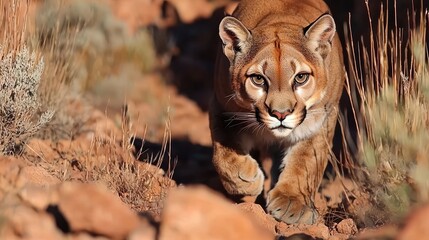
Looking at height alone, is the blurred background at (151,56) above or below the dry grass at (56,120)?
below

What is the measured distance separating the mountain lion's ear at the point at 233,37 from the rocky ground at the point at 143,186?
2.13 ft

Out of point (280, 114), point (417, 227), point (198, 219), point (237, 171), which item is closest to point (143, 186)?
point (237, 171)

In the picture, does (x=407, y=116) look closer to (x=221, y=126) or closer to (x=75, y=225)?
(x=221, y=126)

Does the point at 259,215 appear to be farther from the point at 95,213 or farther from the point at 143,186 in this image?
the point at 95,213

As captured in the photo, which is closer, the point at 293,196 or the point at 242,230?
the point at 242,230

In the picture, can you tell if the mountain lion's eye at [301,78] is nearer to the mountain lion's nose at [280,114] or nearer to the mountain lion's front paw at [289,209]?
the mountain lion's nose at [280,114]

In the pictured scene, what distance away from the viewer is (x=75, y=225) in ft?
15.5

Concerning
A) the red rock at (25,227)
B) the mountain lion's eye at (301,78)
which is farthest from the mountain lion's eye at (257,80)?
the red rock at (25,227)

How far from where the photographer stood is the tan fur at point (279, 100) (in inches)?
258

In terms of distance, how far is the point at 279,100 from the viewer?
21.1 ft

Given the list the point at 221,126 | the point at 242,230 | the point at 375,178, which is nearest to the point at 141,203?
the point at 221,126

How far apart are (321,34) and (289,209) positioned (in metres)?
1.34

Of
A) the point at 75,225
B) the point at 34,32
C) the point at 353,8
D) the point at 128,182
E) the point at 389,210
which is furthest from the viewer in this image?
the point at 353,8

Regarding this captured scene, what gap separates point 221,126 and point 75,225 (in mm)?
2700
